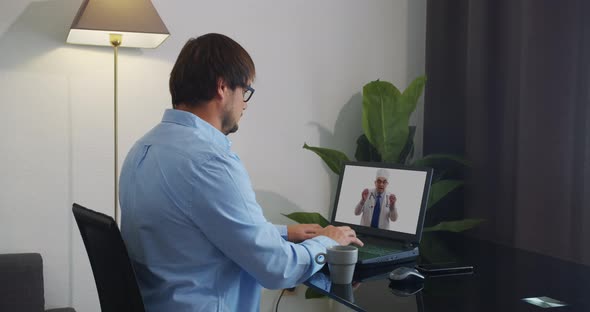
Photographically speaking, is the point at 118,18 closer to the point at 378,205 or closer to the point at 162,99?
the point at 162,99

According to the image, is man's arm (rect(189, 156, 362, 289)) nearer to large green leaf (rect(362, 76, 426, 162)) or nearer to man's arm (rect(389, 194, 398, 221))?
man's arm (rect(389, 194, 398, 221))

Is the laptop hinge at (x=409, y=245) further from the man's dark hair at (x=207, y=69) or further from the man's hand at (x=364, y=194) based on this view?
the man's dark hair at (x=207, y=69)

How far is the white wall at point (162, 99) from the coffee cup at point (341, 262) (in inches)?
51.0

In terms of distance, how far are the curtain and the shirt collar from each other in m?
1.42

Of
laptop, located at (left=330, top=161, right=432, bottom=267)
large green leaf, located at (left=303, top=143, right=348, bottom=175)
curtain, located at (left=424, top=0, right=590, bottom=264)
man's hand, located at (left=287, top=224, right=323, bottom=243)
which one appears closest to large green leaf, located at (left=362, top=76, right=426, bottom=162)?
large green leaf, located at (left=303, top=143, right=348, bottom=175)

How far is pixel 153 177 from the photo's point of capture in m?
1.44

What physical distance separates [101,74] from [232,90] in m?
1.23

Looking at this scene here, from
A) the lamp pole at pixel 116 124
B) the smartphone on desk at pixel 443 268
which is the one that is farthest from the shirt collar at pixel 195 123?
the lamp pole at pixel 116 124

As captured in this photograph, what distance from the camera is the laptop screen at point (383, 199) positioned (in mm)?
2061

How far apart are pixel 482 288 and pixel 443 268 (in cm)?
17

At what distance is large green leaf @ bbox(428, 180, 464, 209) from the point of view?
108 inches

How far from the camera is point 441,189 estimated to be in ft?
9.07

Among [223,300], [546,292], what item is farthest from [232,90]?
[546,292]

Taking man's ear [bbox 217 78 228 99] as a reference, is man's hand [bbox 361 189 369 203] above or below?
below
